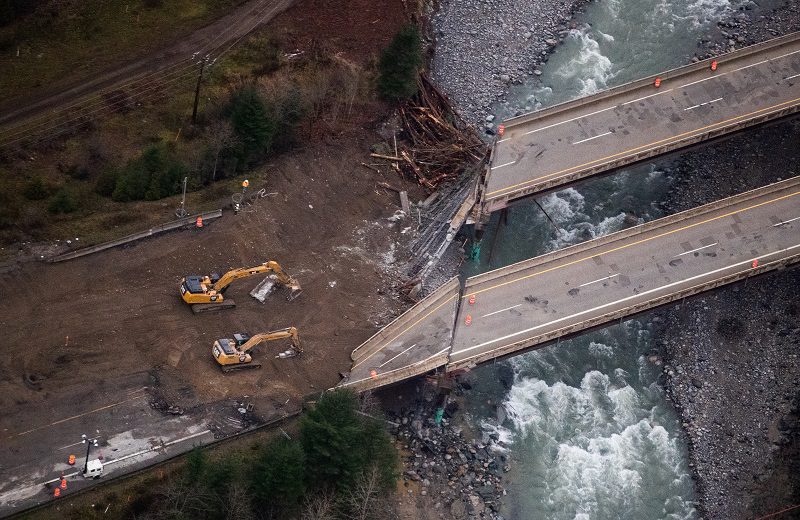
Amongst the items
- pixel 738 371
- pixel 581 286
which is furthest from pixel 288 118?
pixel 738 371

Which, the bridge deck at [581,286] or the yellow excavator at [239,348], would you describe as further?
the bridge deck at [581,286]

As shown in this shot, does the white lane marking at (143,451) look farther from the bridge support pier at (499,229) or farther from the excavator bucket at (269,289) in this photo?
the bridge support pier at (499,229)

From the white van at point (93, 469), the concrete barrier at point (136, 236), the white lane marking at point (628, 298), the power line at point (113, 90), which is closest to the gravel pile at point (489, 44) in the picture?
the power line at point (113, 90)

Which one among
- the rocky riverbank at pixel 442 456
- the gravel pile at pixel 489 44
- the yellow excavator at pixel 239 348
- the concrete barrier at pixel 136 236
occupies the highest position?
the gravel pile at pixel 489 44

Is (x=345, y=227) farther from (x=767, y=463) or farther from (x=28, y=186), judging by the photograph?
(x=767, y=463)

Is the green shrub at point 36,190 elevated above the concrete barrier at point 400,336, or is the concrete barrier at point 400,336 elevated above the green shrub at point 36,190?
the green shrub at point 36,190

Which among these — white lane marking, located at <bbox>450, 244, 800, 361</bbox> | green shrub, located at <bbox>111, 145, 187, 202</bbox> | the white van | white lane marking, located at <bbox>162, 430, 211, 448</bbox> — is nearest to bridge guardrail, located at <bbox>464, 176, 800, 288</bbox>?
white lane marking, located at <bbox>450, 244, 800, 361</bbox>

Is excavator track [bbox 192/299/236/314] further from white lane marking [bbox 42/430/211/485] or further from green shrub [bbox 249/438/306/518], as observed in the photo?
green shrub [bbox 249/438/306/518]

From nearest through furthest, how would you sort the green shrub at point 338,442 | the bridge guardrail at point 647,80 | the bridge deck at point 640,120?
the green shrub at point 338,442
the bridge deck at point 640,120
the bridge guardrail at point 647,80
